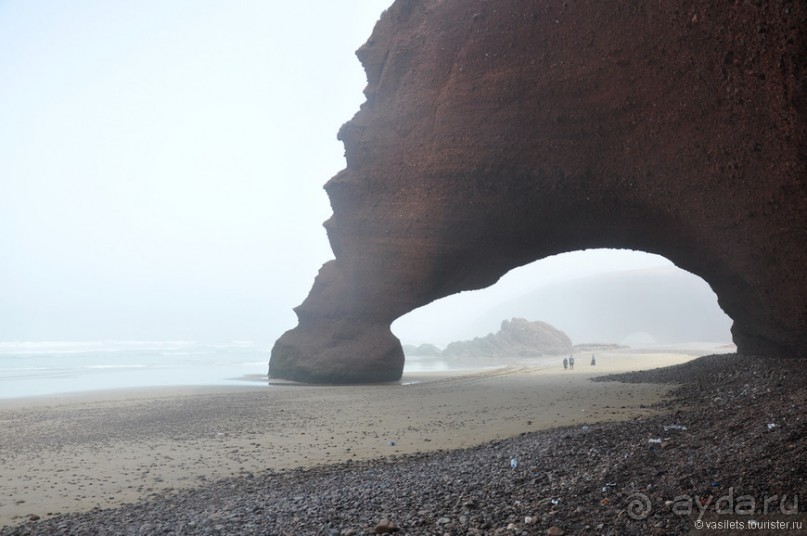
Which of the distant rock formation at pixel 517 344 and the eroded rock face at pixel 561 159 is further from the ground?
the eroded rock face at pixel 561 159

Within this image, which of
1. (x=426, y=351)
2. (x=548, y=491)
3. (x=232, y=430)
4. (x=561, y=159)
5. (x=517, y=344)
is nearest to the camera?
(x=548, y=491)

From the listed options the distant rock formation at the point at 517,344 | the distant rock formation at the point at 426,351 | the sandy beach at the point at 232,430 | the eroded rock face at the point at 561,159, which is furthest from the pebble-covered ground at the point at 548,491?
the distant rock formation at the point at 426,351

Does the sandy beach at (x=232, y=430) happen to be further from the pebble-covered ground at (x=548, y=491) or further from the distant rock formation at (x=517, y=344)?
the distant rock formation at (x=517, y=344)

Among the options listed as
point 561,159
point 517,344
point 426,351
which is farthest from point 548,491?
point 426,351

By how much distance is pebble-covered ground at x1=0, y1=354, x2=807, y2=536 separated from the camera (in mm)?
3236

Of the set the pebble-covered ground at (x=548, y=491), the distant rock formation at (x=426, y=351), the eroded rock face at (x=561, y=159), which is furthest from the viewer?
the distant rock formation at (x=426, y=351)

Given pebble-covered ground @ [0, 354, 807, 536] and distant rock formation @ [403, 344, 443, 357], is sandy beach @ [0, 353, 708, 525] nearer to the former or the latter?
pebble-covered ground @ [0, 354, 807, 536]

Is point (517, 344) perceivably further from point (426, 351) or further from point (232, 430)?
point (232, 430)

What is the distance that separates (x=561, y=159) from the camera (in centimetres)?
1166

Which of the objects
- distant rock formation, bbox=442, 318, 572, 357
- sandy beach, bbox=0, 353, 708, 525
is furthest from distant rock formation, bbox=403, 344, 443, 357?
sandy beach, bbox=0, 353, 708, 525

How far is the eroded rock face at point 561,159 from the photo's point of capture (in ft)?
26.5

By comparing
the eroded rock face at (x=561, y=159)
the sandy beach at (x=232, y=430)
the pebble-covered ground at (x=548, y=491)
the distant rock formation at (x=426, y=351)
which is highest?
the eroded rock face at (x=561, y=159)

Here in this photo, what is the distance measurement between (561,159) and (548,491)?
9001mm

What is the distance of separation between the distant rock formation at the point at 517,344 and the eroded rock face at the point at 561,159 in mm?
26156
